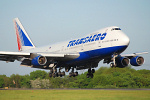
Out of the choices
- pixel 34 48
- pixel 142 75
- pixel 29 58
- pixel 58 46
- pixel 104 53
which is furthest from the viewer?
pixel 142 75

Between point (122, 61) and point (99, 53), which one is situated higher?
point (99, 53)

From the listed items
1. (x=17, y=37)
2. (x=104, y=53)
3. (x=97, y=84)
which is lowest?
(x=97, y=84)

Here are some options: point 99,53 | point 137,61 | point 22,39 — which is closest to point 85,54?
point 99,53

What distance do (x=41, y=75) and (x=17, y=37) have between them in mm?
30406

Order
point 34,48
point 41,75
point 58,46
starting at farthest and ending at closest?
point 41,75
point 34,48
point 58,46

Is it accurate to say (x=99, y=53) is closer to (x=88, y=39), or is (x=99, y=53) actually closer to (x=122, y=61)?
(x=88, y=39)

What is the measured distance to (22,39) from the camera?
6238 cm

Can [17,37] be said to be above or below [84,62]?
above

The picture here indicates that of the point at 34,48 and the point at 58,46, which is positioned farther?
the point at 34,48

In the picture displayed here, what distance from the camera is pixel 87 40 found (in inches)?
1687

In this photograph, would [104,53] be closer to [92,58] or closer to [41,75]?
[92,58]

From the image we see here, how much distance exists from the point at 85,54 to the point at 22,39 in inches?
932

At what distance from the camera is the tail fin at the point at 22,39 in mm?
61344

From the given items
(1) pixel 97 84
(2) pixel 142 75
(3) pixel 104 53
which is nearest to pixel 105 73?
(1) pixel 97 84
